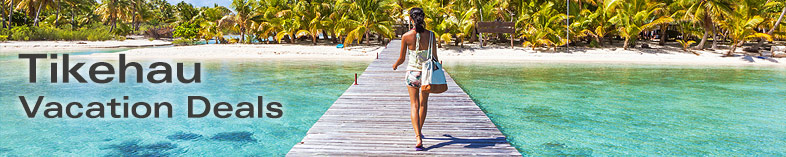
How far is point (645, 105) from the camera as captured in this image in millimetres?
11242

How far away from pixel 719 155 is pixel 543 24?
23.7 metres

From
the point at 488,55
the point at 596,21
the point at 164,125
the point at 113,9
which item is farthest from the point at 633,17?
the point at 113,9

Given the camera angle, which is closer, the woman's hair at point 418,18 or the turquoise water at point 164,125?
the woman's hair at point 418,18

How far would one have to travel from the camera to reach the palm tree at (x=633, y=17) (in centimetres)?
2851

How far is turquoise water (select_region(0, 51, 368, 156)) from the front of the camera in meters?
7.05

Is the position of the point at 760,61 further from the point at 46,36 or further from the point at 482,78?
the point at 46,36

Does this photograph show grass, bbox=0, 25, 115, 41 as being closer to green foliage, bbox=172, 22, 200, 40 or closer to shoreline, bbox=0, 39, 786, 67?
green foliage, bbox=172, 22, 200, 40

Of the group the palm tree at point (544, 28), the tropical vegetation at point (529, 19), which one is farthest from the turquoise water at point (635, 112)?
the tropical vegetation at point (529, 19)

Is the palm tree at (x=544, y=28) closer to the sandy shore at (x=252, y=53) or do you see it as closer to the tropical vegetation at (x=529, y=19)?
the tropical vegetation at (x=529, y=19)

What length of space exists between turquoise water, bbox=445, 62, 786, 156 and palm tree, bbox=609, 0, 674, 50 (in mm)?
10640

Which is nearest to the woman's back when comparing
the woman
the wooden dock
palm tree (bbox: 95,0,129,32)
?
the woman

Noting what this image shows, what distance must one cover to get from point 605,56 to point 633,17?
10.5 feet

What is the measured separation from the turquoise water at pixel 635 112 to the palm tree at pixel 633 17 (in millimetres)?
10640

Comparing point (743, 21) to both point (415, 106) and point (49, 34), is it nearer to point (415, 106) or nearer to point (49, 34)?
point (415, 106)
